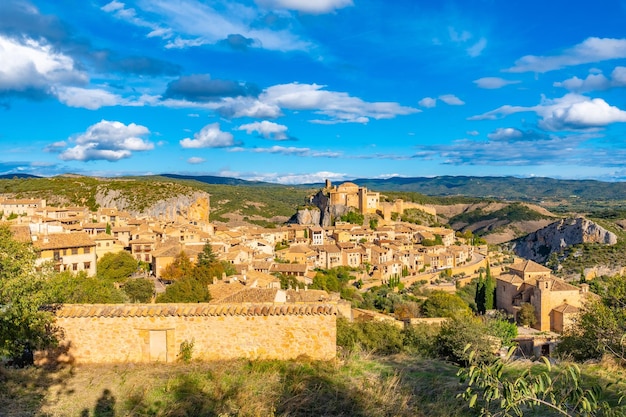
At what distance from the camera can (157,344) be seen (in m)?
8.71

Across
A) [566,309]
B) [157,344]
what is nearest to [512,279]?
[566,309]

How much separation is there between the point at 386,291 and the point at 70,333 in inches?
1452

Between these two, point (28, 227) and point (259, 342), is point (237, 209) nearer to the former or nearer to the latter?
point (28, 227)

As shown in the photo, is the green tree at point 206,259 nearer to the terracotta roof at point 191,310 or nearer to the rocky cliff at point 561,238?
the terracotta roof at point 191,310

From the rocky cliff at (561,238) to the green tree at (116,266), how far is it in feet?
216

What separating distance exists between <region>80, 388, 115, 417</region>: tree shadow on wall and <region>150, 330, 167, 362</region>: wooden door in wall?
146 cm

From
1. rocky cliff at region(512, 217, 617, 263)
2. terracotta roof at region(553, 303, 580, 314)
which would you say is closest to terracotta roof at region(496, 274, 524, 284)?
terracotta roof at region(553, 303, 580, 314)

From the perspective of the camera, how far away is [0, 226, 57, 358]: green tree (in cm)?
802

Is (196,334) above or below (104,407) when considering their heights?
above

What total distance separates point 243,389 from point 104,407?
217 cm

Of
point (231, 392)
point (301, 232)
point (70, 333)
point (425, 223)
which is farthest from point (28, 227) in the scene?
point (425, 223)

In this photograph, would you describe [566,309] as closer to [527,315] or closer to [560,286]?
Answer: [527,315]

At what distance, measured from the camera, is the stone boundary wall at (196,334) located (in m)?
8.70

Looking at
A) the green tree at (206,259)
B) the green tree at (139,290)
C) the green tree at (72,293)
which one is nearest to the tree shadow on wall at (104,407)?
the green tree at (72,293)
